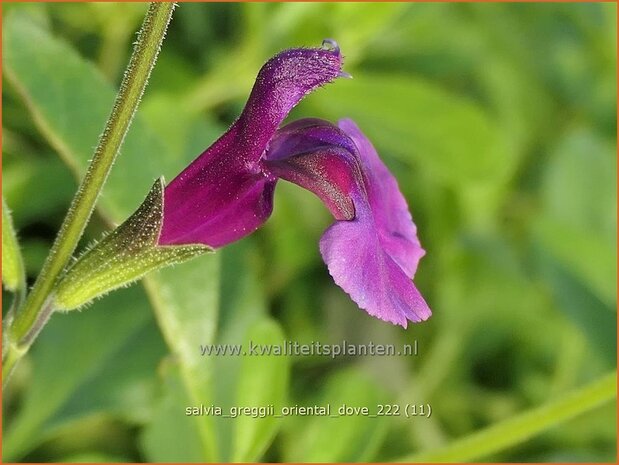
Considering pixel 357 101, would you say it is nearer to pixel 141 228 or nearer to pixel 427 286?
pixel 427 286

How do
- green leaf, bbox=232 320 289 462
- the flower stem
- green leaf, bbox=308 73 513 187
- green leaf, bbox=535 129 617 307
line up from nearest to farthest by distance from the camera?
the flower stem
green leaf, bbox=232 320 289 462
green leaf, bbox=308 73 513 187
green leaf, bbox=535 129 617 307

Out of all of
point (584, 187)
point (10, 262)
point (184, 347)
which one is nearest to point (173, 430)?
point (184, 347)

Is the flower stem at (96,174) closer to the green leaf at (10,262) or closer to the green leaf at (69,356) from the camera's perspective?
the green leaf at (10,262)

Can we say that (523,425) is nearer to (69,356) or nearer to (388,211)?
(388,211)

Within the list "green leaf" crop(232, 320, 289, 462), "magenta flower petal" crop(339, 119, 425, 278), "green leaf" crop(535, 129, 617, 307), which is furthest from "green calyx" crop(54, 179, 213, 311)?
"green leaf" crop(535, 129, 617, 307)

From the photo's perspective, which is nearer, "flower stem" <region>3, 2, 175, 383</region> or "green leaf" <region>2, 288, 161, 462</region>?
"flower stem" <region>3, 2, 175, 383</region>

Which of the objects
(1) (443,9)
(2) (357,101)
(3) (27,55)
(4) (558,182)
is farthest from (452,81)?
(3) (27,55)

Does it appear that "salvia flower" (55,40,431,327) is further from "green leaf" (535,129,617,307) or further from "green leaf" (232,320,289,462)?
"green leaf" (535,129,617,307)
